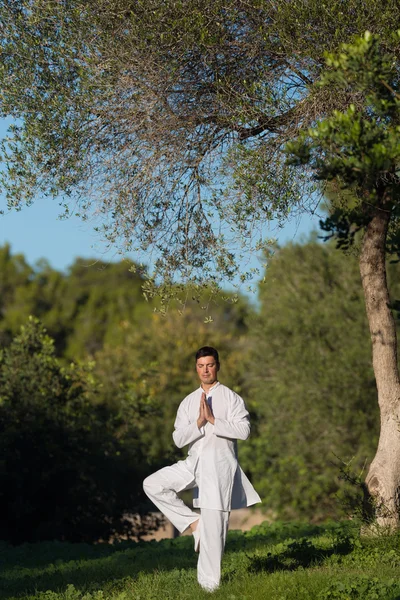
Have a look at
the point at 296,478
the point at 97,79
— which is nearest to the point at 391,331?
the point at 97,79

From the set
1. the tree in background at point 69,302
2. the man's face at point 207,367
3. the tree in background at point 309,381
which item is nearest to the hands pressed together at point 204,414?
the man's face at point 207,367

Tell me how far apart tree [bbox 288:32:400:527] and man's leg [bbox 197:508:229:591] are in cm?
256

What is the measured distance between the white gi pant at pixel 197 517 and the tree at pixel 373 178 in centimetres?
257

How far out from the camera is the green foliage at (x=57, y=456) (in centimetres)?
1783

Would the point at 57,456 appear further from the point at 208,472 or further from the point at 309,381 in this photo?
the point at 208,472

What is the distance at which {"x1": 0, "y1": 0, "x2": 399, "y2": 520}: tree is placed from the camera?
10.1 meters

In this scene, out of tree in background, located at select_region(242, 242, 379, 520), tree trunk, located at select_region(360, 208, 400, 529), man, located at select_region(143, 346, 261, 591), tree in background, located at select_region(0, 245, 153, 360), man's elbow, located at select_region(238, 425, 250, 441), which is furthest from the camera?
tree in background, located at select_region(0, 245, 153, 360)

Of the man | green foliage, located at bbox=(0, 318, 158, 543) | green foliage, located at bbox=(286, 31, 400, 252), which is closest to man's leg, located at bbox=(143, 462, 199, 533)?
the man

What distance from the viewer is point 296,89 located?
420 inches

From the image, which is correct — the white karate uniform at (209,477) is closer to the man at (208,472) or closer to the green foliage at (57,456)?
the man at (208,472)

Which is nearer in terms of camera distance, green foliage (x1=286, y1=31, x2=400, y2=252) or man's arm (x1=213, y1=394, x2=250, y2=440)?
green foliage (x1=286, y1=31, x2=400, y2=252)

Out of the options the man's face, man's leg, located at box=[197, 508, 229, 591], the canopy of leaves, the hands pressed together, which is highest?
the canopy of leaves

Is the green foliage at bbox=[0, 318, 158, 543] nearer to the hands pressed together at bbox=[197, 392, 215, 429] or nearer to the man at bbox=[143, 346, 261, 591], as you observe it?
the man at bbox=[143, 346, 261, 591]

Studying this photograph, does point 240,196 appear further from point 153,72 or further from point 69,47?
point 69,47
